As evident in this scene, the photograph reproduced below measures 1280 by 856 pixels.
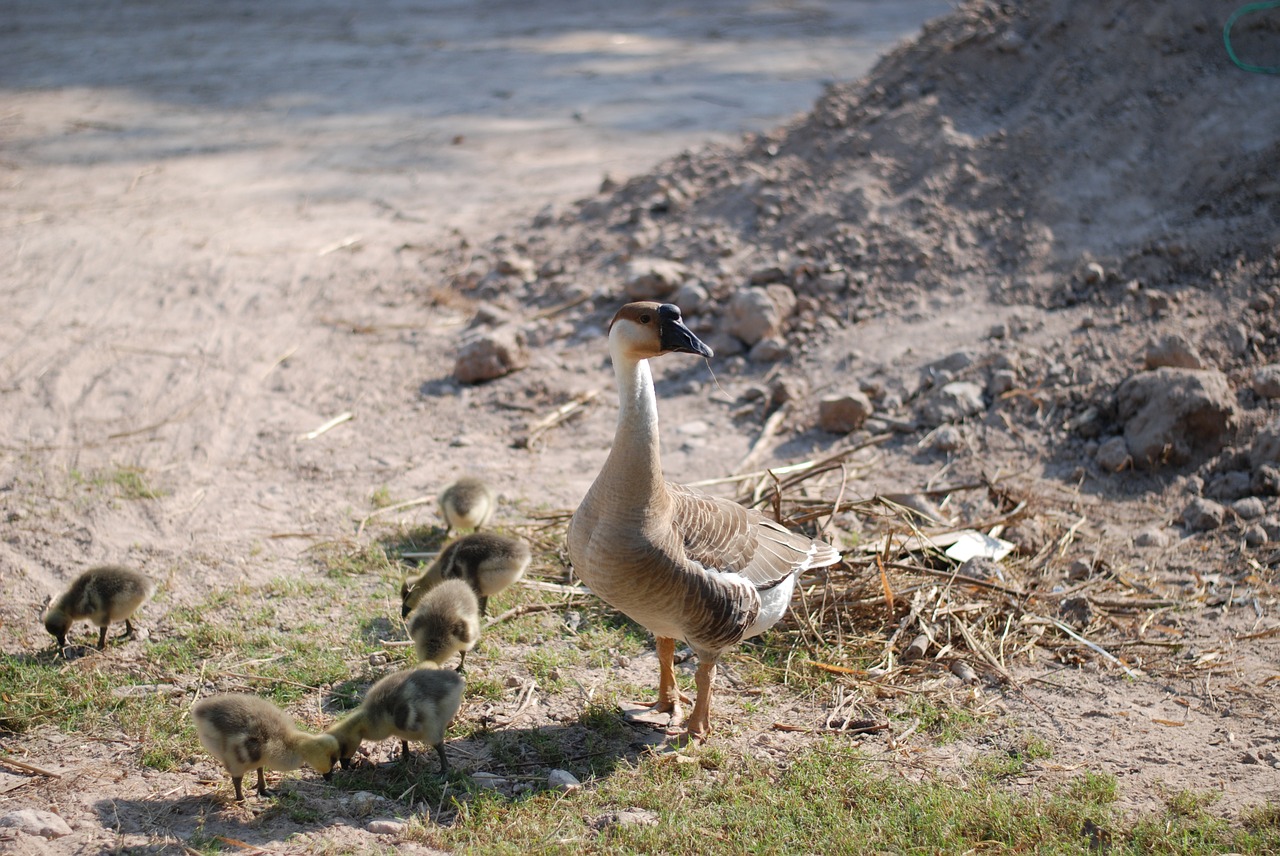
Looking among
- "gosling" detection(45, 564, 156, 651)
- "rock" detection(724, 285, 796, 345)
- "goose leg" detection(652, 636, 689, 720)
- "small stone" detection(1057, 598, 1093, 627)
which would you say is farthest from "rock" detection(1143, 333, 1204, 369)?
"gosling" detection(45, 564, 156, 651)

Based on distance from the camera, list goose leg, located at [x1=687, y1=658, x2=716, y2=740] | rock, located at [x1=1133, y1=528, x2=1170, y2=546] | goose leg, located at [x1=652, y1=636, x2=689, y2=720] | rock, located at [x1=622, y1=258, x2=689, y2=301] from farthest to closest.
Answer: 1. rock, located at [x1=622, y1=258, x2=689, y2=301]
2. rock, located at [x1=1133, y1=528, x2=1170, y2=546]
3. goose leg, located at [x1=652, y1=636, x2=689, y2=720]
4. goose leg, located at [x1=687, y1=658, x2=716, y2=740]

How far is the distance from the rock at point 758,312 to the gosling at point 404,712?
5072 mm

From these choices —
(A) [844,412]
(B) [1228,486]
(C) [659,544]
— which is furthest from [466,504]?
(B) [1228,486]

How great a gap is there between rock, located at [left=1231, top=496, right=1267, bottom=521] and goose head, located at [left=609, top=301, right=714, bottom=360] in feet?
13.9

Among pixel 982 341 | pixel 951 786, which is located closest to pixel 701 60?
pixel 982 341

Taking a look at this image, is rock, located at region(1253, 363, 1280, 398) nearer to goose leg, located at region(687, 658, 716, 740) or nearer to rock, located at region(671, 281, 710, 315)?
rock, located at region(671, 281, 710, 315)

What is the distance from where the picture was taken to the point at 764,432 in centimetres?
809

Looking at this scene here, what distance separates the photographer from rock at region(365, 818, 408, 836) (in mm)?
4348

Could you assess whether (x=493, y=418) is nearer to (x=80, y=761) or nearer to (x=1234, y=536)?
(x=80, y=761)

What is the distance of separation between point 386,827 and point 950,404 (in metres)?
5.23

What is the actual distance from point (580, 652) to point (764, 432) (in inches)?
112

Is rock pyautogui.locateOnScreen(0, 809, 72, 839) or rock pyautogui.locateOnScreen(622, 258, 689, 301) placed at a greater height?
rock pyautogui.locateOnScreen(622, 258, 689, 301)

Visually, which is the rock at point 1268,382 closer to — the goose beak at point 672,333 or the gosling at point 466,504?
the goose beak at point 672,333

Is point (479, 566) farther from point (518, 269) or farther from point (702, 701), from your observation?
point (518, 269)
